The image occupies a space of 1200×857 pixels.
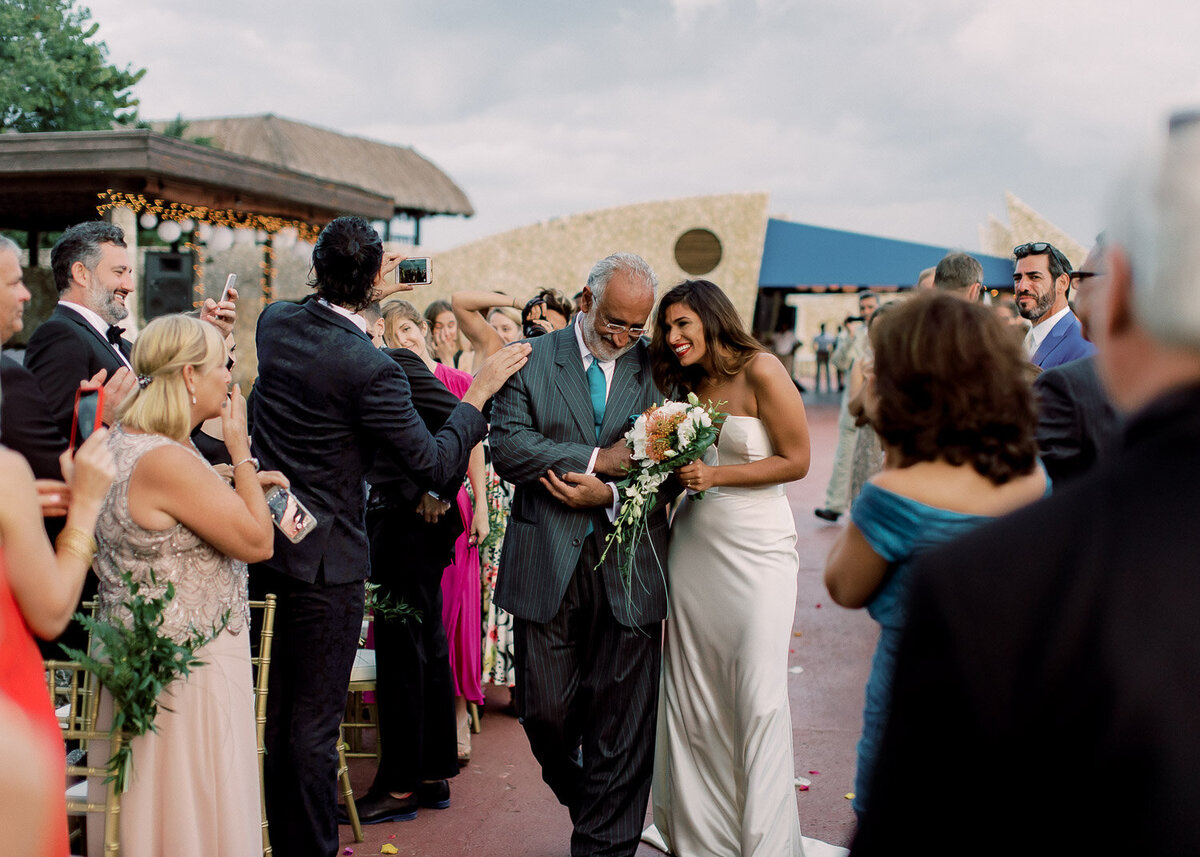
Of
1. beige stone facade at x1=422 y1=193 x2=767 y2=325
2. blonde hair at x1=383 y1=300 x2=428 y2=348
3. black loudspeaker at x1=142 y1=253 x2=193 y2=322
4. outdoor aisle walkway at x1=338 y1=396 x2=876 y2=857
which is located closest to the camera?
outdoor aisle walkway at x1=338 y1=396 x2=876 y2=857

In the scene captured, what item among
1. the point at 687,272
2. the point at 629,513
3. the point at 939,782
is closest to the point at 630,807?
the point at 629,513

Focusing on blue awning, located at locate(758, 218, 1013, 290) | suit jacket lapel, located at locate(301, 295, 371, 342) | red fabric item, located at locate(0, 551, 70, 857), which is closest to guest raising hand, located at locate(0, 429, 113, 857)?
red fabric item, located at locate(0, 551, 70, 857)

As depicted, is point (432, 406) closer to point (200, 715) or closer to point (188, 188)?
point (200, 715)

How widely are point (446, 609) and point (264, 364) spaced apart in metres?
2.27

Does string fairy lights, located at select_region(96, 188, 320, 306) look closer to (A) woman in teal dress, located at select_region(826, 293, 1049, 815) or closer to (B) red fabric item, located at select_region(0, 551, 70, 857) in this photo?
(B) red fabric item, located at select_region(0, 551, 70, 857)

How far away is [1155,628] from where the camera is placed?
0.96 m

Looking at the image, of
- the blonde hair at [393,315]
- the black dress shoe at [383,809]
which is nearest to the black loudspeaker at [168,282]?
the blonde hair at [393,315]

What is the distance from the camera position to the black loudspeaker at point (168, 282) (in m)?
14.4

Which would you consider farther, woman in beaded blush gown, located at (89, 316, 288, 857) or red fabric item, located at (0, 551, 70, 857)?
woman in beaded blush gown, located at (89, 316, 288, 857)

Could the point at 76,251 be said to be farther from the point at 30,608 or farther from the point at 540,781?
the point at 540,781

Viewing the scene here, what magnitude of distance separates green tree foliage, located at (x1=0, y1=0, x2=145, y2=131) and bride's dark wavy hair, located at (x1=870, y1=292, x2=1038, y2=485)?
23.7 meters

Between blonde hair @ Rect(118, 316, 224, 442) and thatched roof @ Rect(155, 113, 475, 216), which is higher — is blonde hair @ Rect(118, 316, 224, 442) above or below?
below

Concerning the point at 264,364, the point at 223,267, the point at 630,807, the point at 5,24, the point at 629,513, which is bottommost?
the point at 630,807

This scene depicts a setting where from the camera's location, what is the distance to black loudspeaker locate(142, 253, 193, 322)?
567 inches
